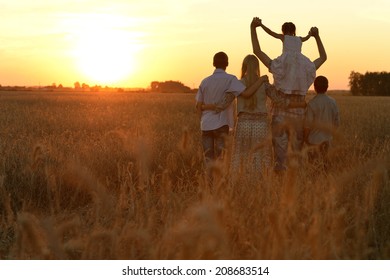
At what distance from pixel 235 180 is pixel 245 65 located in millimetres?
1991

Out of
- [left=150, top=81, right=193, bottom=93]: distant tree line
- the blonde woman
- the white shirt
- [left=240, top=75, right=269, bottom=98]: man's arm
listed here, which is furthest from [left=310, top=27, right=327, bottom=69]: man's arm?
[left=150, top=81, right=193, bottom=93]: distant tree line

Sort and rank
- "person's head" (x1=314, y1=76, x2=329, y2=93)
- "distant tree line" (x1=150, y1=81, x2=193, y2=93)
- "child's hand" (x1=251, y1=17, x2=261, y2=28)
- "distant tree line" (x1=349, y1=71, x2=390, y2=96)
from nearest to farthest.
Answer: "child's hand" (x1=251, y1=17, x2=261, y2=28), "person's head" (x1=314, y1=76, x2=329, y2=93), "distant tree line" (x1=349, y1=71, x2=390, y2=96), "distant tree line" (x1=150, y1=81, x2=193, y2=93)

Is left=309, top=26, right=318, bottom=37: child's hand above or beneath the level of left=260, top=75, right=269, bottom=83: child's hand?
above

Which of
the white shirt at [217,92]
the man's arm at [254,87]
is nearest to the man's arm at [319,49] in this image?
the man's arm at [254,87]

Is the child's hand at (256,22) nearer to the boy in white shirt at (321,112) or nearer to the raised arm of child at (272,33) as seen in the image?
the raised arm of child at (272,33)

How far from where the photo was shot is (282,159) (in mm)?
6309

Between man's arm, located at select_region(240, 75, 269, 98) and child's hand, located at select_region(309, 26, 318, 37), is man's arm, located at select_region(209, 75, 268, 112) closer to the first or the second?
man's arm, located at select_region(240, 75, 269, 98)

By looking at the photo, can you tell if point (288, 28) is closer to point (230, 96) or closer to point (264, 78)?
point (264, 78)

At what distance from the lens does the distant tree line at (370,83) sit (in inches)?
3378

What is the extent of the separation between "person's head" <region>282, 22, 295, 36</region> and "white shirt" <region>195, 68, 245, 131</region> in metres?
0.75

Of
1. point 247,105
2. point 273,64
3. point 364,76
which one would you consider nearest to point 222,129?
point 247,105

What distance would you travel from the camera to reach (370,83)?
8750 centimetres

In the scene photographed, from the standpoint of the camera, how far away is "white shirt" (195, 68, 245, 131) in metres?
6.12
